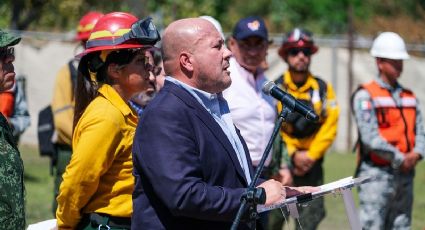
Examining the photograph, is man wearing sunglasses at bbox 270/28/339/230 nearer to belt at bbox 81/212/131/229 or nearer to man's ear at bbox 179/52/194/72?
belt at bbox 81/212/131/229

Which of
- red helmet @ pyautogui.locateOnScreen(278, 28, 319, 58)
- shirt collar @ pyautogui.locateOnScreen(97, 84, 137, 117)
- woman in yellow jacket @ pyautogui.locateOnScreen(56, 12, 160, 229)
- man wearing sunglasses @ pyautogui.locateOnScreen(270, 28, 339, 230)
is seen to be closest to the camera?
woman in yellow jacket @ pyautogui.locateOnScreen(56, 12, 160, 229)

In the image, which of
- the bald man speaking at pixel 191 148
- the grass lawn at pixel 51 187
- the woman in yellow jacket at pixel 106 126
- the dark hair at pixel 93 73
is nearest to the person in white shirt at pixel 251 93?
the grass lawn at pixel 51 187

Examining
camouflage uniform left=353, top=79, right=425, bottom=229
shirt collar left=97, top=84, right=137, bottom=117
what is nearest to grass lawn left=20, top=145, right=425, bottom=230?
camouflage uniform left=353, top=79, right=425, bottom=229

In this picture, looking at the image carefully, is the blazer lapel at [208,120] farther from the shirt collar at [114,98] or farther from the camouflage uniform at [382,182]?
the camouflage uniform at [382,182]

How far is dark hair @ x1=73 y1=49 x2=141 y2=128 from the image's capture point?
5328 millimetres

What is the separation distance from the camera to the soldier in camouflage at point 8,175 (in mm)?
4305

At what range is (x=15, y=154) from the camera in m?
4.45

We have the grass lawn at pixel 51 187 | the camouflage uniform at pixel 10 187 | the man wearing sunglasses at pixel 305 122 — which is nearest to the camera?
the camouflage uniform at pixel 10 187

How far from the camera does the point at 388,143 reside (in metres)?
8.10

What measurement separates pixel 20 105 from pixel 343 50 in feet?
36.9

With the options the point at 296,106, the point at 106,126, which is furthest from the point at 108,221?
the point at 296,106

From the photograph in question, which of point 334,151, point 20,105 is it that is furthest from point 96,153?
point 334,151

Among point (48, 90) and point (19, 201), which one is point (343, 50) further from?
point (19, 201)

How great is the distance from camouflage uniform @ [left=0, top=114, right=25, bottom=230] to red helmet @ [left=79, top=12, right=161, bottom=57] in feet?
3.47
